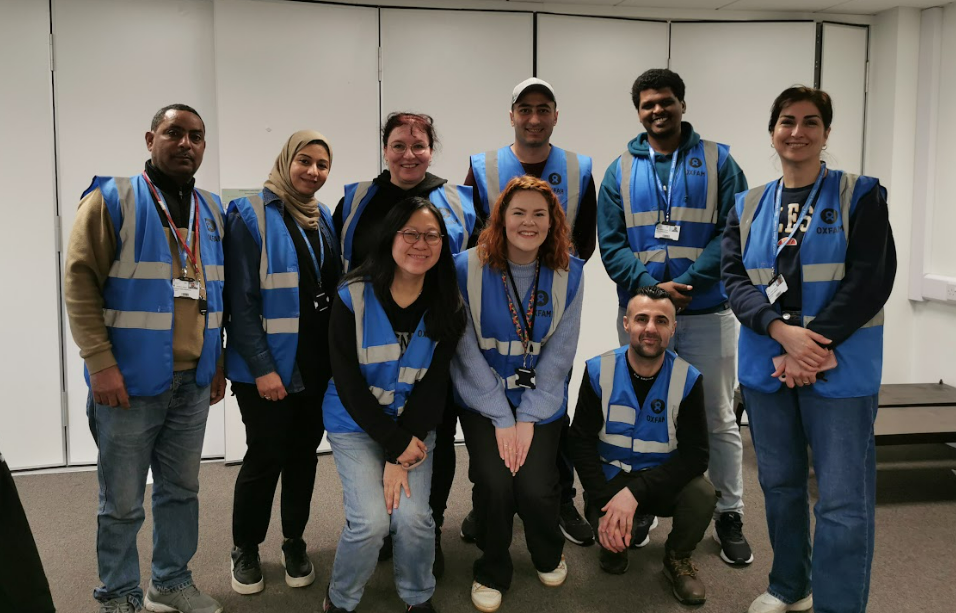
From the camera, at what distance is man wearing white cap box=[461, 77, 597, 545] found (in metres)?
2.64

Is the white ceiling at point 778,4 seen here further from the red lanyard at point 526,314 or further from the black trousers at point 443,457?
the black trousers at point 443,457

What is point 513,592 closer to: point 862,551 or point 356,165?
point 862,551

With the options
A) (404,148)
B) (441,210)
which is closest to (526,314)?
(441,210)

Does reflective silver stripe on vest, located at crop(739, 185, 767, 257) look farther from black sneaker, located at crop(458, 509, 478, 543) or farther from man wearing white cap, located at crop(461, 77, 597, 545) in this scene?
black sneaker, located at crop(458, 509, 478, 543)

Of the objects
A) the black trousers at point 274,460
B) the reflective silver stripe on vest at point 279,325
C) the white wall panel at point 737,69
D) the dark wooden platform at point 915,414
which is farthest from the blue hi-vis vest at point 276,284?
the white wall panel at point 737,69

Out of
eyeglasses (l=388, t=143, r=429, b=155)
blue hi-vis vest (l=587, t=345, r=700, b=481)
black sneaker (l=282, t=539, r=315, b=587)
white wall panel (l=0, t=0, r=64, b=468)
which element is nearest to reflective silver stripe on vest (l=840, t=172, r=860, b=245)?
blue hi-vis vest (l=587, t=345, r=700, b=481)

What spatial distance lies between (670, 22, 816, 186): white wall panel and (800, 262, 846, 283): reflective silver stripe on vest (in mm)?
2438

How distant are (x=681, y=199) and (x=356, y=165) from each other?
201 cm

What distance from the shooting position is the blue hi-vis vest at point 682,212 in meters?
2.65

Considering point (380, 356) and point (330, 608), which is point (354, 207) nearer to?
point (380, 356)

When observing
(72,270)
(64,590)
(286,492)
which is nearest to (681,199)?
(286,492)

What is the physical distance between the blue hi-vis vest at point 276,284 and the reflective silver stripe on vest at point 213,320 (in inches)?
4.9

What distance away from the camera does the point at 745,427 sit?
449 centimetres

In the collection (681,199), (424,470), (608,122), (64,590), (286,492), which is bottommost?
(64,590)
